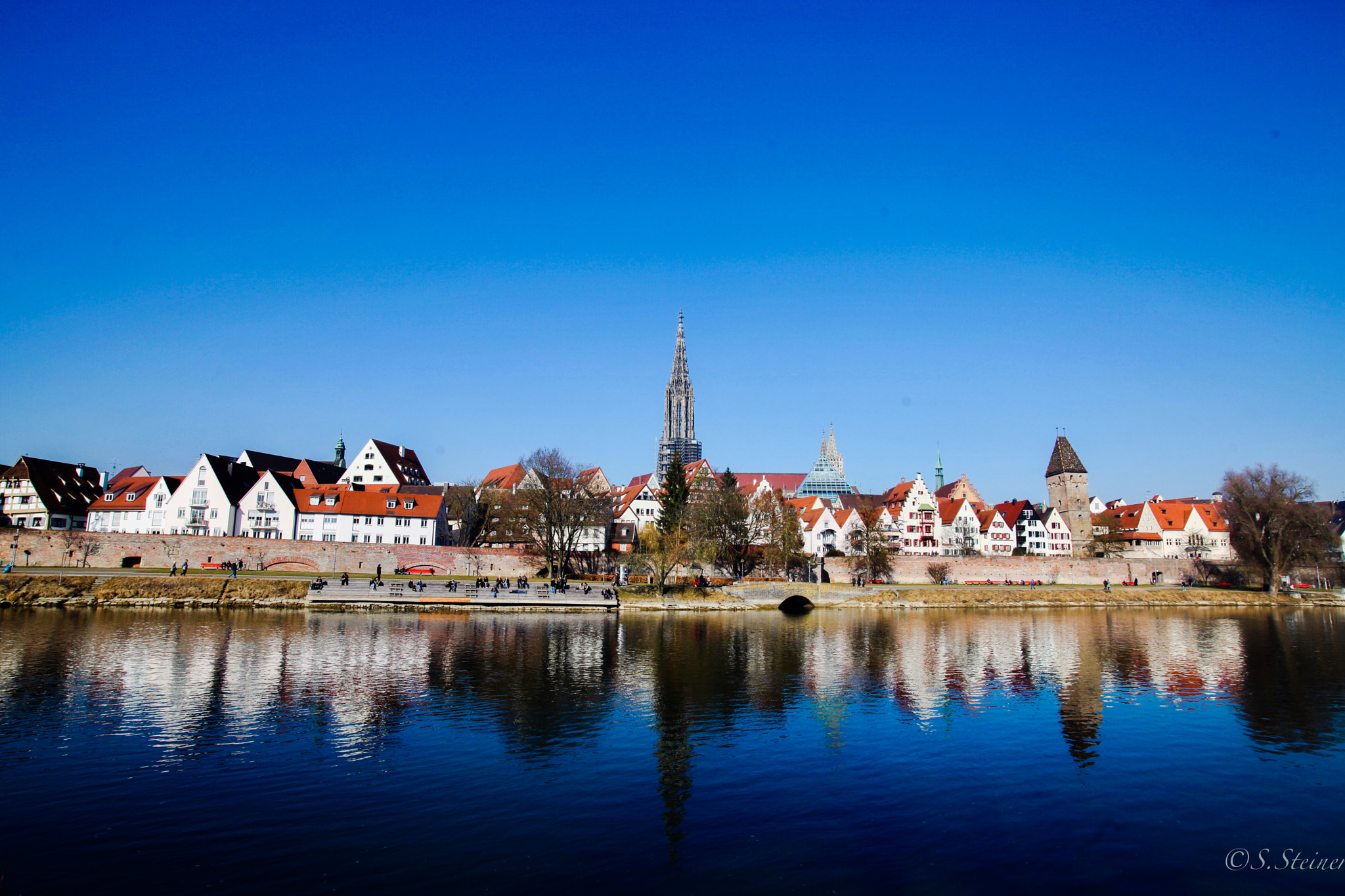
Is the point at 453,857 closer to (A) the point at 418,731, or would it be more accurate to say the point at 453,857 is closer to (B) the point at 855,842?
(B) the point at 855,842

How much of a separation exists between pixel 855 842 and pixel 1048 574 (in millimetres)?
89657

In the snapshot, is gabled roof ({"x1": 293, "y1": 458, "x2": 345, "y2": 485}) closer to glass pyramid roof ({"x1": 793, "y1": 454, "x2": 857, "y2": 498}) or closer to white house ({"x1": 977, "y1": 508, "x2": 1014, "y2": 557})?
white house ({"x1": 977, "y1": 508, "x2": 1014, "y2": 557})

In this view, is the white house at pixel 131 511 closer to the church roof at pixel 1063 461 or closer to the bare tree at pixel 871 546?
the bare tree at pixel 871 546

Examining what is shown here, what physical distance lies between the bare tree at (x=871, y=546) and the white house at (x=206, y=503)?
6730cm

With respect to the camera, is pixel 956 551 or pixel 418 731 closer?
pixel 418 731

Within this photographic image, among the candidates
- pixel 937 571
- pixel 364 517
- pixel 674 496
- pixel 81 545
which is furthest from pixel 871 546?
pixel 81 545

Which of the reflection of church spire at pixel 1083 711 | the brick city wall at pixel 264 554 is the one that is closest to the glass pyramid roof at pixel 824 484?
the brick city wall at pixel 264 554

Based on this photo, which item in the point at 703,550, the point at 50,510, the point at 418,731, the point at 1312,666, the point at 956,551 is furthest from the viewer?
the point at 956,551

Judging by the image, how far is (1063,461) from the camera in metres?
Result: 118

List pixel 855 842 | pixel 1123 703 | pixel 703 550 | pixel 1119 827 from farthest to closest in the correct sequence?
pixel 703 550 < pixel 1123 703 < pixel 1119 827 < pixel 855 842

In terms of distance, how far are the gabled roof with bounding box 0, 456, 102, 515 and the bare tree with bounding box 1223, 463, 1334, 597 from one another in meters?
128

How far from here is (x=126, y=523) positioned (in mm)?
85000

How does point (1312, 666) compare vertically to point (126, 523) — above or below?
below

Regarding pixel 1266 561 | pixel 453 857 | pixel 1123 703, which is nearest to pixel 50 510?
pixel 453 857
